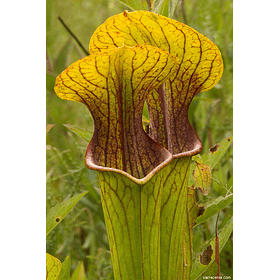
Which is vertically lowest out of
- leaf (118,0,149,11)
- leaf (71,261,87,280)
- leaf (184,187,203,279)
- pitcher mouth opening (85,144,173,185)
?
leaf (71,261,87,280)

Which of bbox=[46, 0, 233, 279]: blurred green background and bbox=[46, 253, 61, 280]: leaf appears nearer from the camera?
bbox=[46, 253, 61, 280]: leaf

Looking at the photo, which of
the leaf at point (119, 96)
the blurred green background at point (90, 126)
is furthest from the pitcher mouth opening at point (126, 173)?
the blurred green background at point (90, 126)

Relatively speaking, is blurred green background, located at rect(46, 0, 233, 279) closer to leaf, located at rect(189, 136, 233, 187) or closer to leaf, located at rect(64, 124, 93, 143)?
leaf, located at rect(189, 136, 233, 187)

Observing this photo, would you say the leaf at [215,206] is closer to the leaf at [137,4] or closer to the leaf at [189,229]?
the leaf at [189,229]

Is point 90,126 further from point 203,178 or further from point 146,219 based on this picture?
point 146,219

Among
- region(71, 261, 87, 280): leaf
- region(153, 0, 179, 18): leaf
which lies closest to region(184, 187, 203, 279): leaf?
region(71, 261, 87, 280): leaf

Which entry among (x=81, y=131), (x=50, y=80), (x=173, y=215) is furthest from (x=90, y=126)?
(x=173, y=215)

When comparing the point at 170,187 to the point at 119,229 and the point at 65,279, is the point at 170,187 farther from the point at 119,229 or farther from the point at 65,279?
the point at 65,279
